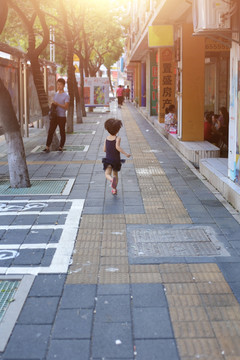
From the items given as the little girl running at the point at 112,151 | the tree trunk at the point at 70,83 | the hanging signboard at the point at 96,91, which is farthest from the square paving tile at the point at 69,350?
the hanging signboard at the point at 96,91

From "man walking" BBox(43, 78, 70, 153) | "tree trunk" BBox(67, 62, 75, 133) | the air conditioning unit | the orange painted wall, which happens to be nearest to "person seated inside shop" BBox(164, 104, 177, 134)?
the orange painted wall

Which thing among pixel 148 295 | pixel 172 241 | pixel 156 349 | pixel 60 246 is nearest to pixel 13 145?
pixel 60 246

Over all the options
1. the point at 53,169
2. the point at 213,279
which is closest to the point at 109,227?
the point at 213,279

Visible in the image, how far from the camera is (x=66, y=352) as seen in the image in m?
3.52

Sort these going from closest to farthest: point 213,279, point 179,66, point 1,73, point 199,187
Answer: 1. point 213,279
2. point 199,187
3. point 1,73
4. point 179,66

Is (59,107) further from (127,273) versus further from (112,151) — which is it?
(127,273)

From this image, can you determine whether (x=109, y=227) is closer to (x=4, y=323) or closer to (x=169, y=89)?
(x=4, y=323)

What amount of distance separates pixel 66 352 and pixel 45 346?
17 centimetres

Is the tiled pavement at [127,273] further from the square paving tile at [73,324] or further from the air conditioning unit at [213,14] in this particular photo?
the air conditioning unit at [213,14]

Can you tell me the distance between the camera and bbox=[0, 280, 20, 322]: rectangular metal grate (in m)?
4.22

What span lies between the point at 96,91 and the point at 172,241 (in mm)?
23939

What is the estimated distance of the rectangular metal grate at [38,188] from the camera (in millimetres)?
8664

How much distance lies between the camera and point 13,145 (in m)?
8.94

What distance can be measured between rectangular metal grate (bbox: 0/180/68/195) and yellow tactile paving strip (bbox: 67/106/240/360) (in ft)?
5.98
